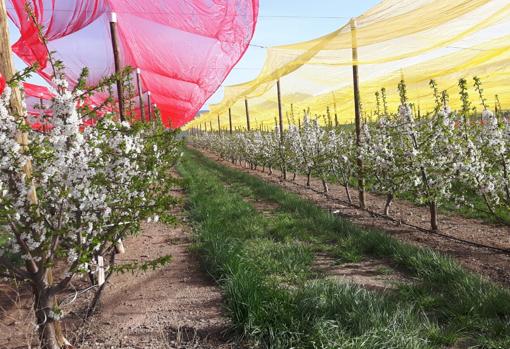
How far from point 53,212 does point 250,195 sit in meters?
7.48

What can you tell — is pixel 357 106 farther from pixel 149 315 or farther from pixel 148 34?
pixel 149 315

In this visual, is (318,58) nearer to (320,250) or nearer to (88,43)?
(320,250)

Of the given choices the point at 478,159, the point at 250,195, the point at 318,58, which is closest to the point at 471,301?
the point at 478,159

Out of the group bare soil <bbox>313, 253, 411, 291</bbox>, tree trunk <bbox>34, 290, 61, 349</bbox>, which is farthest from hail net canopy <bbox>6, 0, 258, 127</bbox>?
bare soil <bbox>313, 253, 411, 291</bbox>

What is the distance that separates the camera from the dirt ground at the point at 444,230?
4.91m

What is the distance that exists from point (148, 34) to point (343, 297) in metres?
6.18

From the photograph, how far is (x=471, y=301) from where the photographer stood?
3.56 metres

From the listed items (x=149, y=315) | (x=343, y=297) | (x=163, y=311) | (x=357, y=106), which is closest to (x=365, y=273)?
(x=343, y=297)

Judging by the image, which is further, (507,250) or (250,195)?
(250,195)

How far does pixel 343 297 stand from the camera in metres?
3.34

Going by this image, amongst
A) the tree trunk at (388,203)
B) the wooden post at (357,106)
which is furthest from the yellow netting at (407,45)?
the tree trunk at (388,203)

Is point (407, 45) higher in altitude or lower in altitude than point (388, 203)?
higher

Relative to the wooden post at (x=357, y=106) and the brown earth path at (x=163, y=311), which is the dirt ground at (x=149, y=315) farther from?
the wooden post at (x=357, y=106)

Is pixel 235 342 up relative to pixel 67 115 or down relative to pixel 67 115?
down
